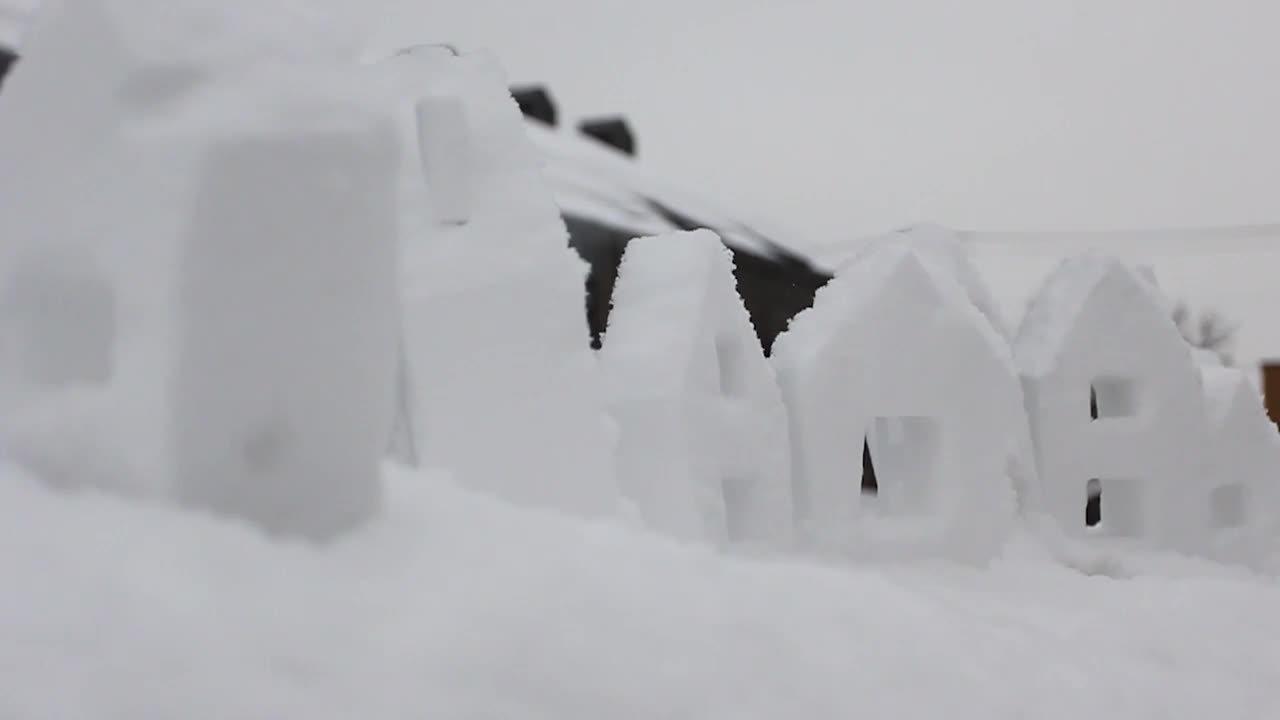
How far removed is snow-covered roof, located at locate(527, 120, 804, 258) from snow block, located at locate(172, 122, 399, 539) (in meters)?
7.54

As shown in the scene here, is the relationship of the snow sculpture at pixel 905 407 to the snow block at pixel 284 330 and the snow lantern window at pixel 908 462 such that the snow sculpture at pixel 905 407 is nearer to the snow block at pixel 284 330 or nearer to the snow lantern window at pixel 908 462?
the snow lantern window at pixel 908 462

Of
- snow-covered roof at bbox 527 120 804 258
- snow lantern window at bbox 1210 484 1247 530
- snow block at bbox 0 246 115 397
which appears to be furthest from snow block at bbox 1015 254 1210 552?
snow block at bbox 0 246 115 397

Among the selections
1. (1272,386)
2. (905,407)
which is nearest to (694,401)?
(905,407)

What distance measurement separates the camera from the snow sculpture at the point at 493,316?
5297mm

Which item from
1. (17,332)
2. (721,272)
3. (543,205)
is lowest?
(721,272)

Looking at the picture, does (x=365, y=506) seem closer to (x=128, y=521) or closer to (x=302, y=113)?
(x=128, y=521)

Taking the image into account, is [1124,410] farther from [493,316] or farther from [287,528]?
[287,528]

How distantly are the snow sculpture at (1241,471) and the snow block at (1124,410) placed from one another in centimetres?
26

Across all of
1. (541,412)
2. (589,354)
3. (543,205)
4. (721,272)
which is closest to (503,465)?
(541,412)

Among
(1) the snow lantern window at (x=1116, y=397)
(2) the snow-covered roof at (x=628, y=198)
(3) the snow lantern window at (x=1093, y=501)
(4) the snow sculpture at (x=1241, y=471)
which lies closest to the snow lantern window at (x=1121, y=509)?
(1) the snow lantern window at (x=1116, y=397)

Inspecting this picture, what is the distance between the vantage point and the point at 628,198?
463 inches

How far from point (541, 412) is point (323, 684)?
10.6ft

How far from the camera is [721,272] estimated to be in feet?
23.1

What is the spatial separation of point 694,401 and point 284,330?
4.01m
